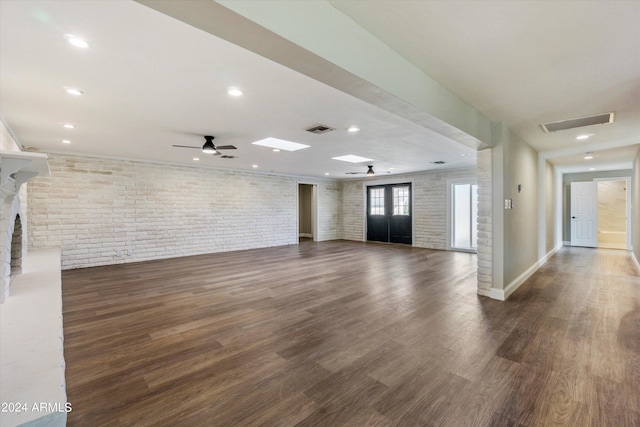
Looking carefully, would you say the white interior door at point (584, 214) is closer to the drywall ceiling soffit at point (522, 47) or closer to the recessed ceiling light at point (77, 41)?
the drywall ceiling soffit at point (522, 47)

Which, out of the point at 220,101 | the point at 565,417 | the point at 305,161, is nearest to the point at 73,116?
the point at 220,101

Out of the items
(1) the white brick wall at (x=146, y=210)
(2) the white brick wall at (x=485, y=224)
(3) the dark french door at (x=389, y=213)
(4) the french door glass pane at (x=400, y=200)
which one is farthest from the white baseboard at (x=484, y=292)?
(1) the white brick wall at (x=146, y=210)

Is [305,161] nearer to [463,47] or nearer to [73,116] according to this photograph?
[73,116]

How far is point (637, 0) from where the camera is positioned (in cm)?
152

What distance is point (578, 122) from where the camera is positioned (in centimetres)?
366

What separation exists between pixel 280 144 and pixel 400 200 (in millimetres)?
5944

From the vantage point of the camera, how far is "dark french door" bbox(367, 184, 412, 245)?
954 cm

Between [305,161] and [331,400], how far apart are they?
5.54m

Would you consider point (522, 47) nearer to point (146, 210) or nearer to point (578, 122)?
point (578, 122)

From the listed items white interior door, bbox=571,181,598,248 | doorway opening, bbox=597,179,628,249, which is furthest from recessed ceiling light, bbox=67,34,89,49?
doorway opening, bbox=597,179,628,249

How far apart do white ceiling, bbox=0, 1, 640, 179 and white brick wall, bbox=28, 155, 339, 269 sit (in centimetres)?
158

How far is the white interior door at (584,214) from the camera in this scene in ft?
27.3

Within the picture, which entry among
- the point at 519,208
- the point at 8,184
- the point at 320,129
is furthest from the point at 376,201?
the point at 8,184

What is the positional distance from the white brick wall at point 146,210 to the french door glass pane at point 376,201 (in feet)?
11.3
